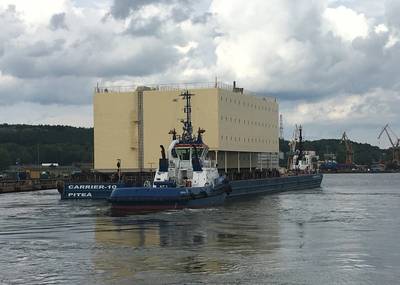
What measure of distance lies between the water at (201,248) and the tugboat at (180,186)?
1627mm

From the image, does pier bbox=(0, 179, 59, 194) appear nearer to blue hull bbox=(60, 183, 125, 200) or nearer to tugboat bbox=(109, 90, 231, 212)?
blue hull bbox=(60, 183, 125, 200)

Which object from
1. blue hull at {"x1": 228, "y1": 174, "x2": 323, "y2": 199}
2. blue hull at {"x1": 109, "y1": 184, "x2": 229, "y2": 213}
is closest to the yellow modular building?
blue hull at {"x1": 228, "y1": 174, "x2": 323, "y2": 199}

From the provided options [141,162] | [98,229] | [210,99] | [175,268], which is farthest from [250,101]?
[175,268]

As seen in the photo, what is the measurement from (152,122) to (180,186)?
27.0 metres

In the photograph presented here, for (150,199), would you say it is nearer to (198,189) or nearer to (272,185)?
(198,189)

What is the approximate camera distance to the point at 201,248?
29.6m

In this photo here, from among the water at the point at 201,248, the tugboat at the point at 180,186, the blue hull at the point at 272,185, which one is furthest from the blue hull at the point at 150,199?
the blue hull at the point at 272,185

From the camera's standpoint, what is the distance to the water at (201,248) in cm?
2278

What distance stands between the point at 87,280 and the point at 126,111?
60447mm

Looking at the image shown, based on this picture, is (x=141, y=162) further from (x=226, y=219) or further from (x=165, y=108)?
(x=226, y=219)

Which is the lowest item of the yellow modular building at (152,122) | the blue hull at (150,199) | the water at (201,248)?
the water at (201,248)

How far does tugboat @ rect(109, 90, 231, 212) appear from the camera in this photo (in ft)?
162

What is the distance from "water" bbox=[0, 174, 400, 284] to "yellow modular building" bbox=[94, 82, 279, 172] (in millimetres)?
30958

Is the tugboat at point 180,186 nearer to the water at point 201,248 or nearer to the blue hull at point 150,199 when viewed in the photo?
the blue hull at point 150,199
